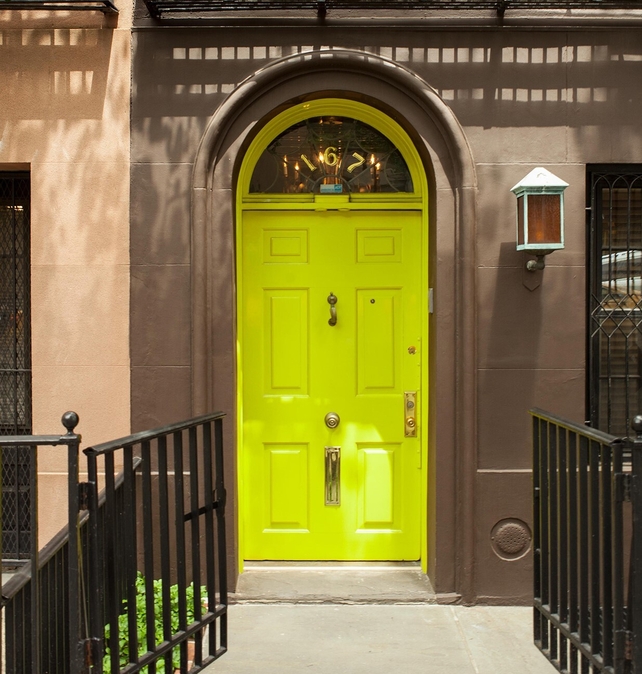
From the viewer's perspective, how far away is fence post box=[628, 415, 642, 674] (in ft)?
11.0

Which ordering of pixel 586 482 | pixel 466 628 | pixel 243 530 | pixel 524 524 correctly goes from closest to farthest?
pixel 586 482, pixel 466 628, pixel 524 524, pixel 243 530

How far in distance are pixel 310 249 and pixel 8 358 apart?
235cm

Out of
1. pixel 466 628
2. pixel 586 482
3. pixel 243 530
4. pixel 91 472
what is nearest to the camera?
pixel 91 472

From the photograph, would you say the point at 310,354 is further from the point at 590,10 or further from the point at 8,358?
the point at 590,10

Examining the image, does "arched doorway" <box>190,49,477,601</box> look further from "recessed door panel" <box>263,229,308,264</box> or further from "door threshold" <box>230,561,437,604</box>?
"recessed door panel" <box>263,229,308,264</box>

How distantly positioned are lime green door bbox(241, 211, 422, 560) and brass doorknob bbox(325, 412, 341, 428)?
16mm

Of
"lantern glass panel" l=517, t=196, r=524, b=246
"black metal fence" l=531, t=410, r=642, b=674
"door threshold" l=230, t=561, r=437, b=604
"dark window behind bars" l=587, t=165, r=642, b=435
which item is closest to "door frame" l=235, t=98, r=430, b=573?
"door threshold" l=230, t=561, r=437, b=604

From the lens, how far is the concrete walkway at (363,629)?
4648 mm

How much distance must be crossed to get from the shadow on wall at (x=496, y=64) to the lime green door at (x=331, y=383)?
954 mm

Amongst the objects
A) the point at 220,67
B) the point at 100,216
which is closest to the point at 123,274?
the point at 100,216

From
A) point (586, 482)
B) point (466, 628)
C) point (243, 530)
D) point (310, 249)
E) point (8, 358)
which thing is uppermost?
point (310, 249)

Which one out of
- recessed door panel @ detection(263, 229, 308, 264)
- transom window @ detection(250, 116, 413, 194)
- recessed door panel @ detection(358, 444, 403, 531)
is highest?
transom window @ detection(250, 116, 413, 194)

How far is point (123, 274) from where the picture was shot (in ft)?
18.4

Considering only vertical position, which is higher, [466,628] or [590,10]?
[590,10]
